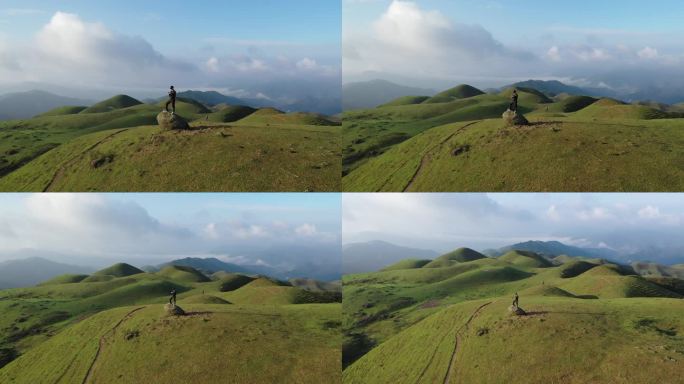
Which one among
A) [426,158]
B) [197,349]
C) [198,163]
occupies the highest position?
[426,158]

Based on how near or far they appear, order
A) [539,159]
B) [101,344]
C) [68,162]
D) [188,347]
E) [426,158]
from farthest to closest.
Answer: [426,158]
[68,162]
[101,344]
[539,159]
[188,347]

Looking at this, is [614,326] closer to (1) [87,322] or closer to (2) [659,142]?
(2) [659,142]

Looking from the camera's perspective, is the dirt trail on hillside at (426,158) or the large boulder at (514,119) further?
the dirt trail on hillside at (426,158)

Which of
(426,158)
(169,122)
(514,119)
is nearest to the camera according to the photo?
(169,122)

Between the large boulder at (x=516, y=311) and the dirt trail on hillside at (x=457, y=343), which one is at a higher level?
the large boulder at (x=516, y=311)

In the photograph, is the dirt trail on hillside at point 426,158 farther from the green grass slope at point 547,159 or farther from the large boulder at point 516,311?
the large boulder at point 516,311

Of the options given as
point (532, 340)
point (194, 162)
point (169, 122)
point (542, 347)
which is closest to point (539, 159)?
point (532, 340)

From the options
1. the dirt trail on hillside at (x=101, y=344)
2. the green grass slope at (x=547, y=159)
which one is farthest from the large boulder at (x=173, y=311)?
the green grass slope at (x=547, y=159)

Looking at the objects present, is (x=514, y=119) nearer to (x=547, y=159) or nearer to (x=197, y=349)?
(x=547, y=159)

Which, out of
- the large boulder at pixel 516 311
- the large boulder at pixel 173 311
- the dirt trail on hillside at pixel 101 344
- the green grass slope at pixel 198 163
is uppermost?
the green grass slope at pixel 198 163

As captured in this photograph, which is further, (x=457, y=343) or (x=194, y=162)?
(x=457, y=343)

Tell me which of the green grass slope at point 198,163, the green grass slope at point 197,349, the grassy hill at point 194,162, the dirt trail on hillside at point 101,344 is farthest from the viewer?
the grassy hill at point 194,162

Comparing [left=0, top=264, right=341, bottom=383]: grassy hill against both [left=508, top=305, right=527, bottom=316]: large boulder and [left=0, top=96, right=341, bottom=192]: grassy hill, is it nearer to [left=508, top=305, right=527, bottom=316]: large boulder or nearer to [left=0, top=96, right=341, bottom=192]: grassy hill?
[left=0, top=96, right=341, bottom=192]: grassy hill

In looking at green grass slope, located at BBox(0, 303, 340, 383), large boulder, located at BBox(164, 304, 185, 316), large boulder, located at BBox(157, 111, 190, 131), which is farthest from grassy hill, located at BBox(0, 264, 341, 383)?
large boulder, located at BBox(157, 111, 190, 131)
